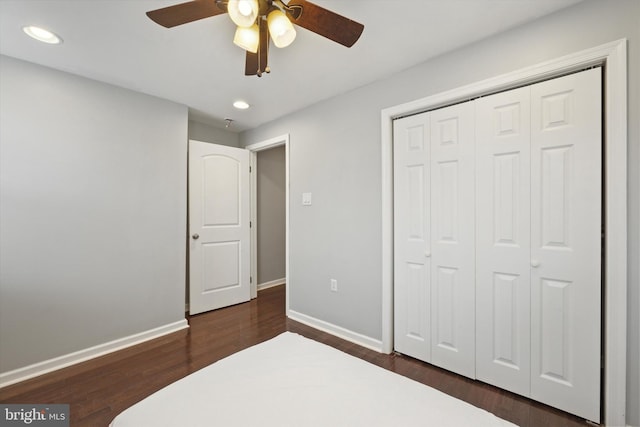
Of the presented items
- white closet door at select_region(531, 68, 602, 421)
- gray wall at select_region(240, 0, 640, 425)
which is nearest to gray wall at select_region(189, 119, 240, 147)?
gray wall at select_region(240, 0, 640, 425)

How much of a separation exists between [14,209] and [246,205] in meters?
2.14

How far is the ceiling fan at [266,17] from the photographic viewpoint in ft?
3.90

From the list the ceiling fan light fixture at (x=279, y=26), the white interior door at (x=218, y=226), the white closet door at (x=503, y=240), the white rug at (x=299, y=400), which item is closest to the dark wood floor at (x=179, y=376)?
the white closet door at (x=503, y=240)

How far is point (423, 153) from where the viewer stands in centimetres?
217

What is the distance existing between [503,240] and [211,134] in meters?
3.52

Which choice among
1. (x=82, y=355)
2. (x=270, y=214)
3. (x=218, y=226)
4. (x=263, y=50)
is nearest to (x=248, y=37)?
(x=263, y=50)

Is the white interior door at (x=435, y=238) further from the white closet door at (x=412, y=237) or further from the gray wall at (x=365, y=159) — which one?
the gray wall at (x=365, y=159)

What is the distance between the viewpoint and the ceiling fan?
119 cm

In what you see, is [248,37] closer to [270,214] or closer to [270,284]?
[270,214]

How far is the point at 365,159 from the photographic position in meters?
2.51

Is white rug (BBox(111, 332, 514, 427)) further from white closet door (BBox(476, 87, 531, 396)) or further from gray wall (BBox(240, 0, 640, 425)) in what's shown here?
gray wall (BBox(240, 0, 640, 425))

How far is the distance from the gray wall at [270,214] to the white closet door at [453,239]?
2773 mm

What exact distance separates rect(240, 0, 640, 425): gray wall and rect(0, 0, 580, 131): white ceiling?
0.11 meters

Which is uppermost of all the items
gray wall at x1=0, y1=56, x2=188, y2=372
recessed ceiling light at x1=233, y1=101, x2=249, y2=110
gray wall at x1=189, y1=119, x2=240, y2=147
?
recessed ceiling light at x1=233, y1=101, x2=249, y2=110
